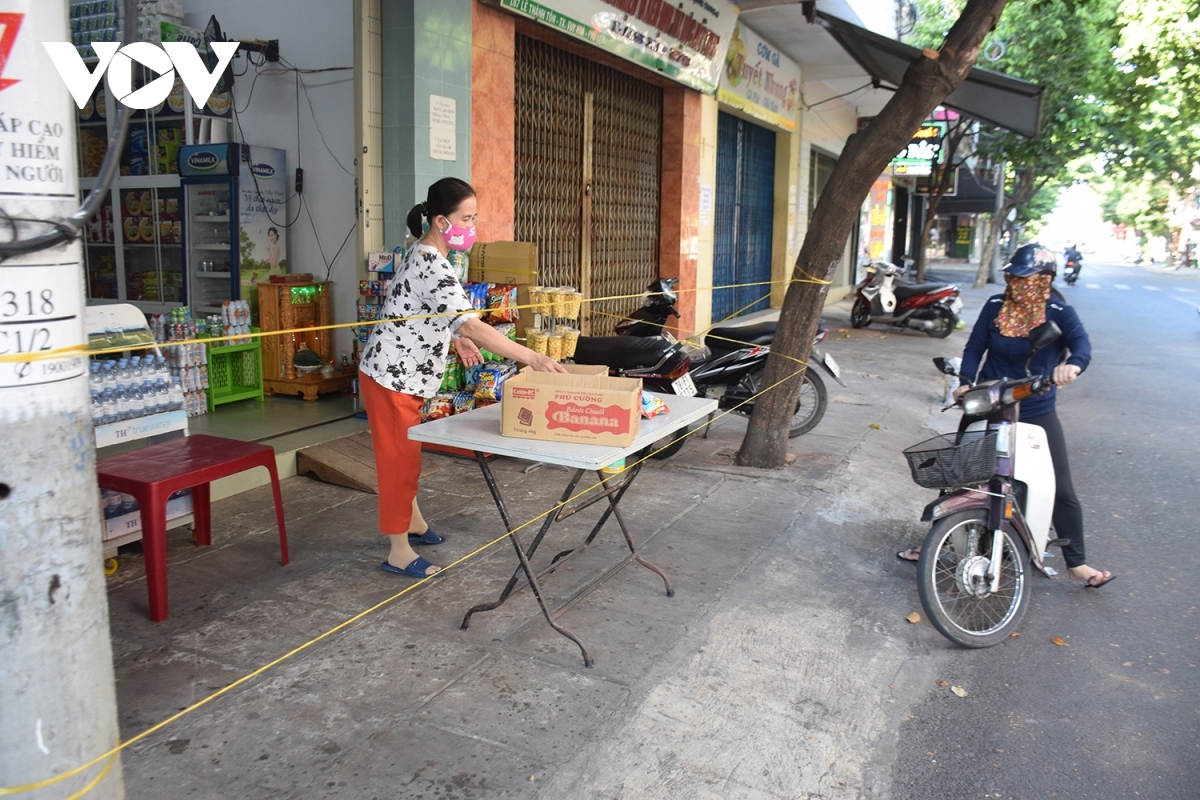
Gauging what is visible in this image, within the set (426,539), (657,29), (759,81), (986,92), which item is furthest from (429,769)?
(759,81)

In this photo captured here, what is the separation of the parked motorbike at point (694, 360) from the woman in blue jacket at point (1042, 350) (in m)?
1.95

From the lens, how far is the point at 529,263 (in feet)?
21.0

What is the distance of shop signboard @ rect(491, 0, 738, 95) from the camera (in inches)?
307

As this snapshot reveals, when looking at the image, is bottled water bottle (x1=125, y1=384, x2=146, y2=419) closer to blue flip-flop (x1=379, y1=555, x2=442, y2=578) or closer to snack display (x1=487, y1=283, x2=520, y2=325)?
blue flip-flop (x1=379, y1=555, x2=442, y2=578)

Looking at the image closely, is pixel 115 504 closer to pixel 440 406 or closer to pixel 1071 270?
pixel 440 406

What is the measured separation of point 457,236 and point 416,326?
17.2 inches

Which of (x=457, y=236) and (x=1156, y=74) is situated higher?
(x=1156, y=74)

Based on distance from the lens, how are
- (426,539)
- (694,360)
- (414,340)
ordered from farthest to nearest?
(694,360) < (426,539) < (414,340)

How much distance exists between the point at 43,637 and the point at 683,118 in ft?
33.1

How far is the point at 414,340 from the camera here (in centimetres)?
410

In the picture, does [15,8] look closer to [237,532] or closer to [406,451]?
[406,451]

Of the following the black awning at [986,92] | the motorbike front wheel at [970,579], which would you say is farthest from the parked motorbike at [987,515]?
the black awning at [986,92]
